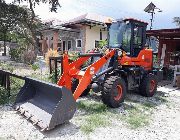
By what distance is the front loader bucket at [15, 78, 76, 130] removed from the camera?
5711 mm

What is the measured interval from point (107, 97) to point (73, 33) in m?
20.5

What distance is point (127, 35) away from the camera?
28.6 feet

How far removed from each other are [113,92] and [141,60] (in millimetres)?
2451

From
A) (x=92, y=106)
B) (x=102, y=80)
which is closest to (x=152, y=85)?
(x=102, y=80)

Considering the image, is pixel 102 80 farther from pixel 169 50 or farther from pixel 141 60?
pixel 169 50

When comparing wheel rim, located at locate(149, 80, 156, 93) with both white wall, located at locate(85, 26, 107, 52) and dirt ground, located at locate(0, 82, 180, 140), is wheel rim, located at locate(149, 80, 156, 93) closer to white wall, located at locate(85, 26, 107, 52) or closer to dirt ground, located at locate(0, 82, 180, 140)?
dirt ground, located at locate(0, 82, 180, 140)

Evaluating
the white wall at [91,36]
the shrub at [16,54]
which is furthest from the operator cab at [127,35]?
the white wall at [91,36]

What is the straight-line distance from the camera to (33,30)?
83.3 ft

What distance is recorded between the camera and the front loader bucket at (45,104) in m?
5.71

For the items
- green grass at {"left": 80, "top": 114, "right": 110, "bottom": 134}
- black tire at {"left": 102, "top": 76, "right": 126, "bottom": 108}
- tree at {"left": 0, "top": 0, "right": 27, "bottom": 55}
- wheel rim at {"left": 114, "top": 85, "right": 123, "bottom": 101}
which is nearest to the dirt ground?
green grass at {"left": 80, "top": 114, "right": 110, "bottom": 134}

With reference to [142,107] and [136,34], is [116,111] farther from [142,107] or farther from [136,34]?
[136,34]

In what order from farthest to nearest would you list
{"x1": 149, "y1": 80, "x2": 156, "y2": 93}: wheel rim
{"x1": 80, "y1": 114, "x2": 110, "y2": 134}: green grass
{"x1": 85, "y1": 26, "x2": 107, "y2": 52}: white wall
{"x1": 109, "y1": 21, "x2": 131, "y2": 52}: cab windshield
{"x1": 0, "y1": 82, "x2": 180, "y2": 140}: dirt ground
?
1. {"x1": 85, "y1": 26, "x2": 107, "y2": 52}: white wall
2. {"x1": 149, "y1": 80, "x2": 156, "y2": 93}: wheel rim
3. {"x1": 109, "y1": 21, "x2": 131, "y2": 52}: cab windshield
4. {"x1": 80, "y1": 114, "x2": 110, "y2": 134}: green grass
5. {"x1": 0, "y1": 82, "x2": 180, "y2": 140}: dirt ground

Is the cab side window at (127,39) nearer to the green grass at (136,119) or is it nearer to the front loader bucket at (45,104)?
the green grass at (136,119)

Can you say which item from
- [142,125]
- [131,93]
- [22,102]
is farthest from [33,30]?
[142,125]
